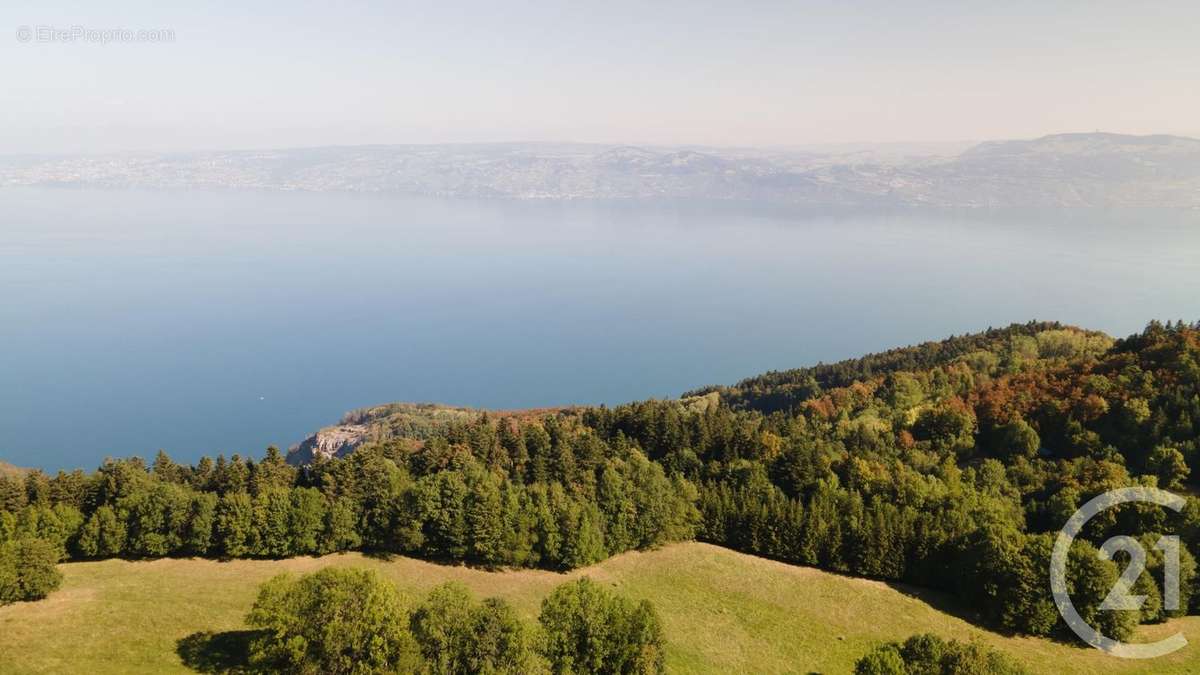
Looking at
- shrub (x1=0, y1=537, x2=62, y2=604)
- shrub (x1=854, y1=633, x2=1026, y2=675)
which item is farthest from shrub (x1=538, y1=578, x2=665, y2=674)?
Answer: shrub (x1=0, y1=537, x2=62, y2=604)

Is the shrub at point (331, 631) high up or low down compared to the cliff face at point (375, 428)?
up

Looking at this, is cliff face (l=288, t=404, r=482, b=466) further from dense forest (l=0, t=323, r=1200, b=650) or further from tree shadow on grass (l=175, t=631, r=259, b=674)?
tree shadow on grass (l=175, t=631, r=259, b=674)

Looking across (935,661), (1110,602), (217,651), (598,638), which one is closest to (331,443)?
(217,651)

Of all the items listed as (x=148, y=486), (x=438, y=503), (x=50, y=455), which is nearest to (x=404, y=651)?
(x=438, y=503)

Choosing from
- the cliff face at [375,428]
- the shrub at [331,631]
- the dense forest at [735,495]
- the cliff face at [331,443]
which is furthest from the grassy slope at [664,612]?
the cliff face at [331,443]

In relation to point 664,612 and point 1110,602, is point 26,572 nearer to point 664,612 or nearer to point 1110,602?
point 664,612

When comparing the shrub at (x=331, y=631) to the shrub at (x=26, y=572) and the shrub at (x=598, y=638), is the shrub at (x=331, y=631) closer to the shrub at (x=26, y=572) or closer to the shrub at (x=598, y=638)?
the shrub at (x=598, y=638)

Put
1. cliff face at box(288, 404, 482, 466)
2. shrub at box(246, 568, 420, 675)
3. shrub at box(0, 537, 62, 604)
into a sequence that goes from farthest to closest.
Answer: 1. cliff face at box(288, 404, 482, 466)
2. shrub at box(0, 537, 62, 604)
3. shrub at box(246, 568, 420, 675)
